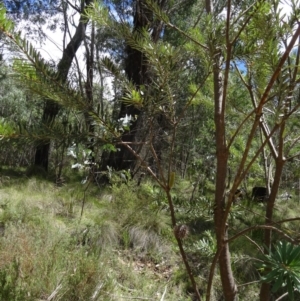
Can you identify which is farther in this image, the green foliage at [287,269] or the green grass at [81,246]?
the green grass at [81,246]

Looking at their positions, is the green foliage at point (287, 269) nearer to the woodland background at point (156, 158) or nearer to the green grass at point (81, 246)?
the woodland background at point (156, 158)

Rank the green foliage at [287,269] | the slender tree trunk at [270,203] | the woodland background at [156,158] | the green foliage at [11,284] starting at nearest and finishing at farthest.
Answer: the green foliage at [287,269], the woodland background at [156,158], the slender tree trunk at [270,203], the green foliage at [11,284]

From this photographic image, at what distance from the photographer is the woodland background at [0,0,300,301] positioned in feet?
2.72

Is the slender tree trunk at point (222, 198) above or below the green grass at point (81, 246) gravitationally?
above

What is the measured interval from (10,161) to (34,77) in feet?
27.1

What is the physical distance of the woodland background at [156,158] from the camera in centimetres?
83

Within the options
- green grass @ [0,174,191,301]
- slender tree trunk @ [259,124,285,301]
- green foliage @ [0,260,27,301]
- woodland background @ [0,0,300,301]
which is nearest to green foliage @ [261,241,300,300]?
woodland background @ [0,0,300,301]

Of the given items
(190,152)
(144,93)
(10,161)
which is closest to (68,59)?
(10,161)

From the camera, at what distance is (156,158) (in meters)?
0.97

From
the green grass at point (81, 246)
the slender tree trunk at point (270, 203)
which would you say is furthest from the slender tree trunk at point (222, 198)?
the green grass at point (81, 246)

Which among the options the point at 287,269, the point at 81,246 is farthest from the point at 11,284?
the point at 287,269

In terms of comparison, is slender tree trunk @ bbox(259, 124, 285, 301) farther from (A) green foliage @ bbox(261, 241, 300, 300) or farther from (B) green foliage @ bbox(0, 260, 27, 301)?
(B) green foliage @ bbox(0, 260, 27, 301)

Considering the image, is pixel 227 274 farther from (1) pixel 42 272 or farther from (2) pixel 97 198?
(2) pixel 97 198

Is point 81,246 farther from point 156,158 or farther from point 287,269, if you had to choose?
point 287,269
